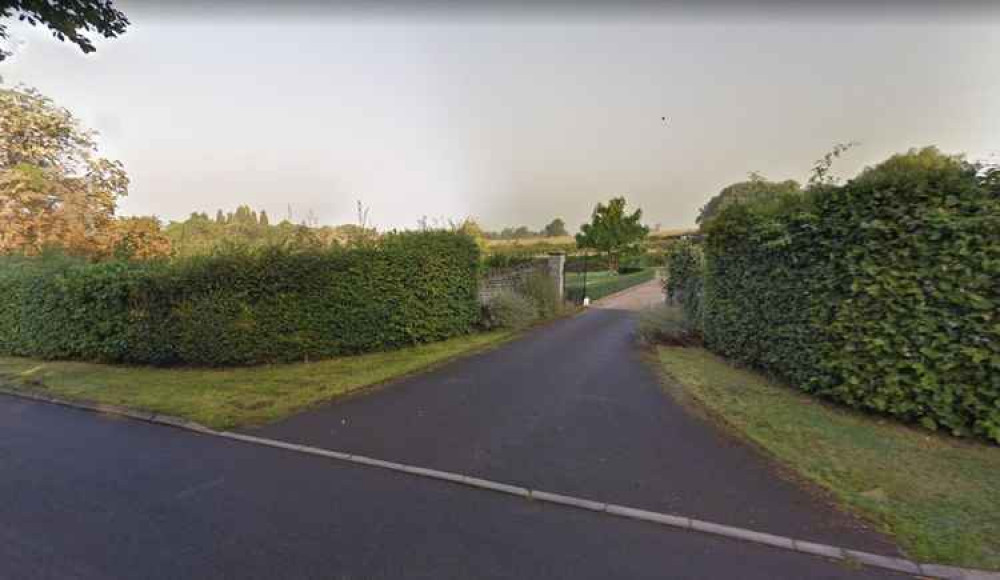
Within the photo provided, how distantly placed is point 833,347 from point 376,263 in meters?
8.35

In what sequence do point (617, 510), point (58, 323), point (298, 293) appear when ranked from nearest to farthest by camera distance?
point (617, 510)
point (298, 293)
point (58, 323)

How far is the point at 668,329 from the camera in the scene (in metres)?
9.52

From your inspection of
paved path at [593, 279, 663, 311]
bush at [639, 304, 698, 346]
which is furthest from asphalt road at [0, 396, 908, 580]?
paved path at [593, 279, 663, 311]

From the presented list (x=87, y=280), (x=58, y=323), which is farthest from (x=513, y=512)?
(x=58, y=323)

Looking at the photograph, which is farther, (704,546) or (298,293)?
(298,293)

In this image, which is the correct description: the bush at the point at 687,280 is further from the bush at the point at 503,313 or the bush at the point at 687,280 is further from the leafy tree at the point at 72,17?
the leafy tree at the point at 72,17

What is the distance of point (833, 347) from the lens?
5.02 m

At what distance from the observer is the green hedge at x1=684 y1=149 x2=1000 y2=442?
13.2ft

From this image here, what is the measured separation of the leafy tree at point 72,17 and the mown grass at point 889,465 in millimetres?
9176

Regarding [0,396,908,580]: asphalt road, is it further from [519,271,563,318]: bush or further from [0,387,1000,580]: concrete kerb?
[519,271,563,318]: bush

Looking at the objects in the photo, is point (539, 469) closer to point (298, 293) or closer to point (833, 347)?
point (833, 347)

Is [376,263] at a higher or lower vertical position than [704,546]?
higher

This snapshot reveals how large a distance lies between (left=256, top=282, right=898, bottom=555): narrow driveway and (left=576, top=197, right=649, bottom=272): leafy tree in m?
25.8

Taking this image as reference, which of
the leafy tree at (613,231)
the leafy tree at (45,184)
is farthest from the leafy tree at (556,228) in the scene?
the leafy tree at (45,184)
